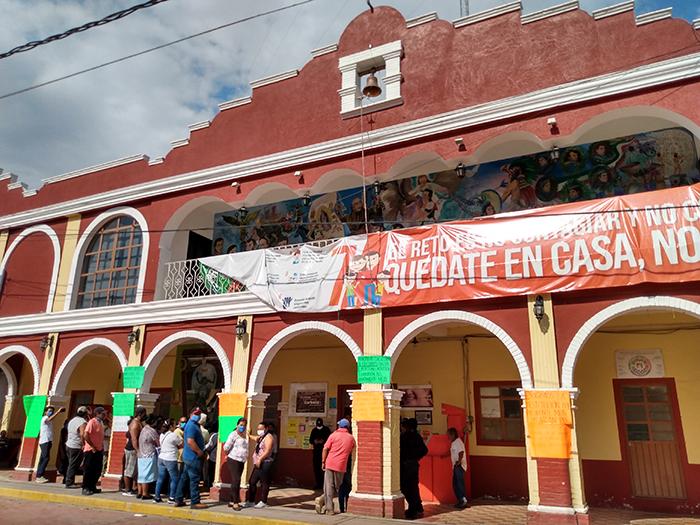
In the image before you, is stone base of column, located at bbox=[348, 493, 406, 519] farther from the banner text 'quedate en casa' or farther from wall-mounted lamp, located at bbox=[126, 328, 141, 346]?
wall-mounted lamp, located at bbox=[126, 328, 141, 346]

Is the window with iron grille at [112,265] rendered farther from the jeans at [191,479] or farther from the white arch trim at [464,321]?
the white arch trim at [464,321]

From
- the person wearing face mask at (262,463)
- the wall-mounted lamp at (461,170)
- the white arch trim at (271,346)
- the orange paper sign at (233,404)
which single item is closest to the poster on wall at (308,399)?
the white arch trim at (271,346)

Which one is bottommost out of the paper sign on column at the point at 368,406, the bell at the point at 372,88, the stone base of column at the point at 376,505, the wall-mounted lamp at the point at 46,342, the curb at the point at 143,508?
the curb at the point at 143,508

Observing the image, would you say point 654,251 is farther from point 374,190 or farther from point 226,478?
point 226,478

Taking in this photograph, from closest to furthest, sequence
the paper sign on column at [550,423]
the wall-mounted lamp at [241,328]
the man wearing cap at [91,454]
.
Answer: the paper sign on column at [550,423] → the man wearing cap at [91,454] → the wall-mounted lamp at [241,328]

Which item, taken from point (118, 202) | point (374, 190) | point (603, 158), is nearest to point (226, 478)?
point (374, 190)

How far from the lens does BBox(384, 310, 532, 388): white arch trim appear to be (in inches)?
340

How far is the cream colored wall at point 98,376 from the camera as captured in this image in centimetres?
1555

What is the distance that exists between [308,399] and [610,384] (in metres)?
6.48

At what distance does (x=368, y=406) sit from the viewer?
9461mm

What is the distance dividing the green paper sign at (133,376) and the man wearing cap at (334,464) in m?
4.95

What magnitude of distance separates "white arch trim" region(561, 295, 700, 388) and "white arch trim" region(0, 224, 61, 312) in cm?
1198

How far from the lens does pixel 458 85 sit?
10.7 m

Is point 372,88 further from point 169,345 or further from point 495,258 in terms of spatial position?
point 169,345
